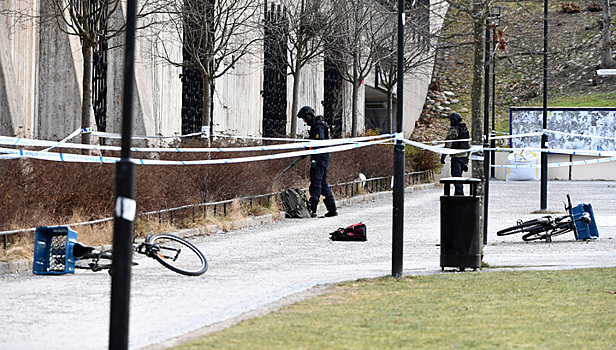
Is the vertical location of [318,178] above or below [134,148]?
below

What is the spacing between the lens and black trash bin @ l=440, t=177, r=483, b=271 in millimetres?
10531

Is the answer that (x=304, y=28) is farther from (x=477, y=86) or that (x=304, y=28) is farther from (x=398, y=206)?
(x=398, y=206)

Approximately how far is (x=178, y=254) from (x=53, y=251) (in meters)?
1.35

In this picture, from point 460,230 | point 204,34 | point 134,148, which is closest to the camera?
point 460,230

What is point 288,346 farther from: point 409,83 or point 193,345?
point 409,83

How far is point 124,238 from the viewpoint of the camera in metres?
5.20

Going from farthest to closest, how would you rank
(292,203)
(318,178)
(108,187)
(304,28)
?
(304,28) → (292,203) → (318,178) → (108,187)

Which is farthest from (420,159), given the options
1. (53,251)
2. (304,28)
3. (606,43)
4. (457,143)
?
(606,43)

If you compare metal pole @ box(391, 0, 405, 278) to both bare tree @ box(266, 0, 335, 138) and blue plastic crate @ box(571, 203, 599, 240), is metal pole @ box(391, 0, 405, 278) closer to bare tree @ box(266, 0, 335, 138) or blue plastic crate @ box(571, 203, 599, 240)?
blue plastic crate @ box(571, 203, 599, 240)

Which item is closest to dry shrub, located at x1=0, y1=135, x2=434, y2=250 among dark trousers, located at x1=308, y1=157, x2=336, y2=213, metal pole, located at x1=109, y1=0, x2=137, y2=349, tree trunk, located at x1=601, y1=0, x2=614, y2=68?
dark trousers, located at x1=308, y1=157, x2=336, y2=213

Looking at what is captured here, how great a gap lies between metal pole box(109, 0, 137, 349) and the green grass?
2.70 feet

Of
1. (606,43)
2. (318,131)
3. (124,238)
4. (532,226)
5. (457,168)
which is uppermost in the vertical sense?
(606,43)

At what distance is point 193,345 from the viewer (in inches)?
235

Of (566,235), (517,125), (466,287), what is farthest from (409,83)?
(466,287)
